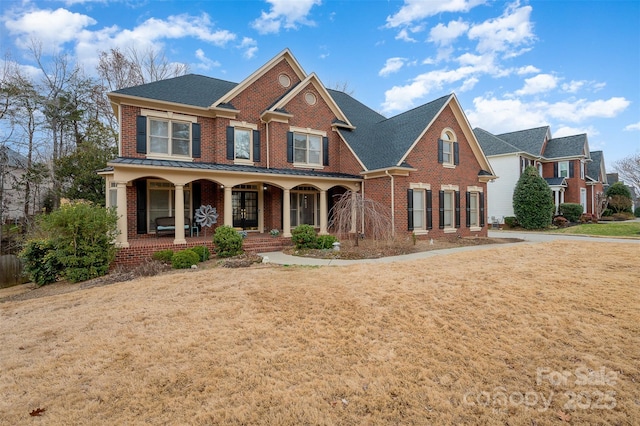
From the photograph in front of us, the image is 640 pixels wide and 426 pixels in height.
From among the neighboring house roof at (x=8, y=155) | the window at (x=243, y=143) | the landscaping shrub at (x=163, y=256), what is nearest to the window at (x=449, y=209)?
the window at (x=243, y=143)

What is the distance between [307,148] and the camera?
618 inches

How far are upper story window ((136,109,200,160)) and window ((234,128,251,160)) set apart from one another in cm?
170

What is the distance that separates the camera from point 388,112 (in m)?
38.3

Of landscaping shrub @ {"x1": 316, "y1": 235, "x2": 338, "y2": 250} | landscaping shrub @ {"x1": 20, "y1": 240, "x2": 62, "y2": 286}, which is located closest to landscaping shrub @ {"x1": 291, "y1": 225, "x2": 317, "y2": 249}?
landscaping shrub @ {"x1": 316, "y1": 235, "x2": 338, "y2": 250}

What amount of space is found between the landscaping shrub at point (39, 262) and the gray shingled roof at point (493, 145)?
30085 mm

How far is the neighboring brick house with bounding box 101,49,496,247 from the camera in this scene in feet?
40.8

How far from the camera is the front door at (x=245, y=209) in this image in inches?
577

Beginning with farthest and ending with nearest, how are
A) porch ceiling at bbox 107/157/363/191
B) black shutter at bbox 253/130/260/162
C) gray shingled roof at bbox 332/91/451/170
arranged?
gray shingled roof at bbox 332/91/451/170 → black shutter at bbox 253/130/260/162 → porch ceiling at bbox 107/157/363/191

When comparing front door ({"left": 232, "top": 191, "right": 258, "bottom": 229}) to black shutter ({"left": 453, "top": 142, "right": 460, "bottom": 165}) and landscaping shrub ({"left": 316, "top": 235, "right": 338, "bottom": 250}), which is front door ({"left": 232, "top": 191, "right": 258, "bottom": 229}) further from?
black shutter ({"left": 453, "top": 142, "right": 460, "bottom": 165})

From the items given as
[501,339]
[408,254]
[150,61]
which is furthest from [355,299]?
[150,61]

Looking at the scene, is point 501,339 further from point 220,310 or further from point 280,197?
point 280,197

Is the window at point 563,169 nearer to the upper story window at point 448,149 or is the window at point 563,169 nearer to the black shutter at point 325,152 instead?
the upper story window at point 448,149

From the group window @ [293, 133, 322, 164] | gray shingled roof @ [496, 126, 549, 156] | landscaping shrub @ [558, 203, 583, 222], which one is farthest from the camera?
gray shingled roof @ [496, 126, 549, 156]

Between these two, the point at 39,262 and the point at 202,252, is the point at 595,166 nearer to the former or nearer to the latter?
the point at 202,252
